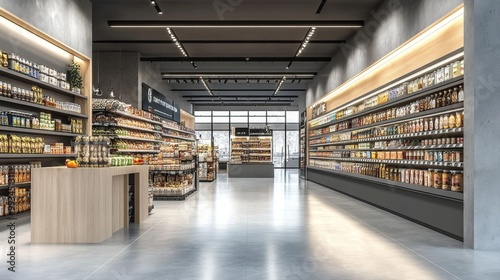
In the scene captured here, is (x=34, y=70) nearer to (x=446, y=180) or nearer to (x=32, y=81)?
(x=32, y=81)

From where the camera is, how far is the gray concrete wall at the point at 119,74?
45.5 ft

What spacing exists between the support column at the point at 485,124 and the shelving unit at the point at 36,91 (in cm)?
629

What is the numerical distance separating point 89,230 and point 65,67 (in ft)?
15.7

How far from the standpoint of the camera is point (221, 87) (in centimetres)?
2191

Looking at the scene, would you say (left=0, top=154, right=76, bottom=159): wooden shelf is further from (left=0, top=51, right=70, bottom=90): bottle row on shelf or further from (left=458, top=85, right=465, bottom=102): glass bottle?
(left=458, top=85, right=465, bottom=102): glass bottle

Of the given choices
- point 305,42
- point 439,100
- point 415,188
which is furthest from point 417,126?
point 305,42

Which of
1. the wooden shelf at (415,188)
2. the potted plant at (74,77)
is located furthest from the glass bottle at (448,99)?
the potted plant at (74,77)

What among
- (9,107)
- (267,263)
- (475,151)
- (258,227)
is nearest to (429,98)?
(475,151)

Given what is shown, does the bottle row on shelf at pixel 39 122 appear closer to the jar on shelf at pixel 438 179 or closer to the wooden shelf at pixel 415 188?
the wooden shelf at pixel 415 188

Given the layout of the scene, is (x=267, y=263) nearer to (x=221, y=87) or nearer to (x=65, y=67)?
(x=65, y=67)

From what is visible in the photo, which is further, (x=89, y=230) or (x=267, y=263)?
(x=89, y=230)

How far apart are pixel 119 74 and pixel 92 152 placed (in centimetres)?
868

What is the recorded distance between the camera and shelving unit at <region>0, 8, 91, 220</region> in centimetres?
697

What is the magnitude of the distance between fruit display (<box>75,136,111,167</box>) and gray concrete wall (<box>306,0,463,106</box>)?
500 cm
